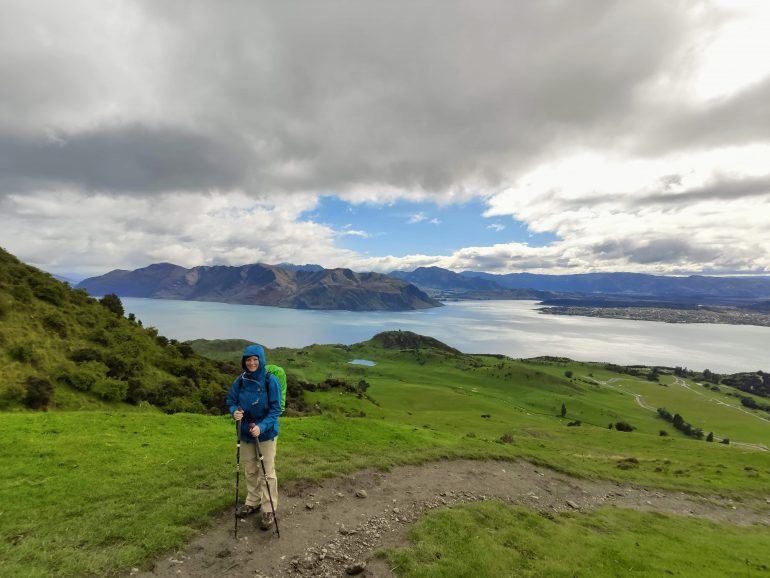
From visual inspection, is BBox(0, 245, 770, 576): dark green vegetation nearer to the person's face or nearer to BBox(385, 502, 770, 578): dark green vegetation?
BBox(385, 502, 770, 578): dark green vegetation

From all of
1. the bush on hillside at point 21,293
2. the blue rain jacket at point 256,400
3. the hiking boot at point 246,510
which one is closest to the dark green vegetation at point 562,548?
the hiking boot at point 246,510

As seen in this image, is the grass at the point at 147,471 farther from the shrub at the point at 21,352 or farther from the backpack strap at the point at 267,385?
the shrub at the point at 21,352

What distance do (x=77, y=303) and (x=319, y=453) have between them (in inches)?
1428

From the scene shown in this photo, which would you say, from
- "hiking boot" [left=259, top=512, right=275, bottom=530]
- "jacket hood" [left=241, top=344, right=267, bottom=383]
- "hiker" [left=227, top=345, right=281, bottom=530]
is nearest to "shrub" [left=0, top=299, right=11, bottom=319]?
"hiker" [left=227, top=345, right=281, bottom=530]

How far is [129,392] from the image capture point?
1175 inches

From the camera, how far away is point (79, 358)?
1179 inches

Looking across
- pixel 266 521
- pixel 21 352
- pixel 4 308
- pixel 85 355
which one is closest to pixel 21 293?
pixel 4 308

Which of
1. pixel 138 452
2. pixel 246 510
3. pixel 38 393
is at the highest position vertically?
pixel 38 393

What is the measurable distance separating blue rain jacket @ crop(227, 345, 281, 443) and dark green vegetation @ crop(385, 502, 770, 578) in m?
4.99

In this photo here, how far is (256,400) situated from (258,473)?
2.36 meters

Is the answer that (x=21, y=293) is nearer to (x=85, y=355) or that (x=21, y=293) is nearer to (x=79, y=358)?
(x=85, y=355)

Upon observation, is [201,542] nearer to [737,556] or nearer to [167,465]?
[167,465]

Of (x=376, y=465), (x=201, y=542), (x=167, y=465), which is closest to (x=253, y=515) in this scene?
(x=201, y=542)

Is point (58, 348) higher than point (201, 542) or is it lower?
higher
